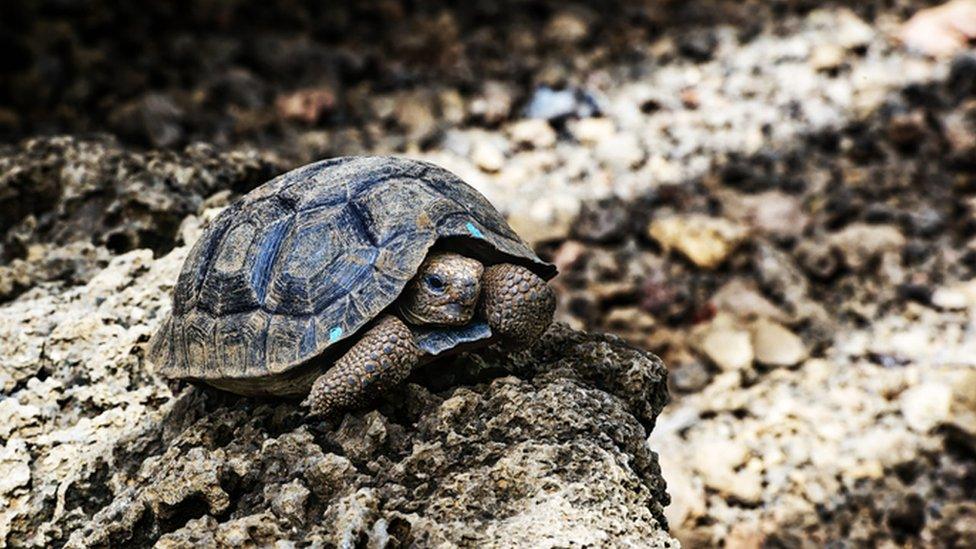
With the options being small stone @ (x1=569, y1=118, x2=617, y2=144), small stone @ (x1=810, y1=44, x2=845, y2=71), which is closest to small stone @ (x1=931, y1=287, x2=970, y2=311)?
small stone @ (x1=810, y1=44, x2=845, y2=71)

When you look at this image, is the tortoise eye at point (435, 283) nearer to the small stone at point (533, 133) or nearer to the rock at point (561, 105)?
the small stone at point (533, 133)

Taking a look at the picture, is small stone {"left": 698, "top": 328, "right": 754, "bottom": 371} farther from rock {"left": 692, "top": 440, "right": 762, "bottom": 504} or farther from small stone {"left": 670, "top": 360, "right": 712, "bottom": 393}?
rock {"left": 692, "top": 440, "right": 762, "bottom": 504}

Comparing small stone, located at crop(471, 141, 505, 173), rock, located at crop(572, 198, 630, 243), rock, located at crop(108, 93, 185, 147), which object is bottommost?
rock, located at crop(572, 198, 630, 243)

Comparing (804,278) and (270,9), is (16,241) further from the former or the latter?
(270,9)

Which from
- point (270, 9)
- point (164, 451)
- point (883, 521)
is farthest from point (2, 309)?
point (270, 9)

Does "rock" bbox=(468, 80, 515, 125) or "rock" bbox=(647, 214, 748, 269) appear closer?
"rock" bbox=(647, 214, 748, 269)

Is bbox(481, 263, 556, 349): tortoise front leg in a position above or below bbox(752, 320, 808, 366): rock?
above
